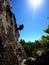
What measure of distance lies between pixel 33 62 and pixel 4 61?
32.6 feet

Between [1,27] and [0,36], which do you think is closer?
[0,36]

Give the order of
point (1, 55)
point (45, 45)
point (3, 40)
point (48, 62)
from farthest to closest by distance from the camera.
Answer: point (45, 45) → point (48, 62) → point (3, 40) → point (1, 55)

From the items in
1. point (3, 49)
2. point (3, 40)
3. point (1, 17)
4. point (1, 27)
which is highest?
point (1, 17)

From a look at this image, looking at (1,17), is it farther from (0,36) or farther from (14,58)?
(14,58)

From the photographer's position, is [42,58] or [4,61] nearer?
[4,61]

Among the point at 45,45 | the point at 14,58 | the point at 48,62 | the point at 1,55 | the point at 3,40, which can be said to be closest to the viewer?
the point at 1,55

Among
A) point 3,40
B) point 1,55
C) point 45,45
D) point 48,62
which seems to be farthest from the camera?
point 45,45

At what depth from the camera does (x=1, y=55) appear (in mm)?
19547

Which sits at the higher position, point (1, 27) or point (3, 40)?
point (1, 27)

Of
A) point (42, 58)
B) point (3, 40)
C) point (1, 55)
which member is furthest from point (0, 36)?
point (42, 58)

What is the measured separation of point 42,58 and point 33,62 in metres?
2.28

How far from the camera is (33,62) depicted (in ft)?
93.5

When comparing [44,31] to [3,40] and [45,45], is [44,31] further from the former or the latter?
[3,40]

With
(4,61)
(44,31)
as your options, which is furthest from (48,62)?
(4,61)
